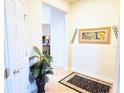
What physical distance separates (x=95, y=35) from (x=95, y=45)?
346 millimetres

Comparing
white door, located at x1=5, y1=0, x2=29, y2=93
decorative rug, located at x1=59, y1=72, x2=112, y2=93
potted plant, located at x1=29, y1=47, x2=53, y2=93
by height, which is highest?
white door, located at x1=5, y1=0, x2=29, y2=93

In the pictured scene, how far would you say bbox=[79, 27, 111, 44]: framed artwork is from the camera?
13.2 ft

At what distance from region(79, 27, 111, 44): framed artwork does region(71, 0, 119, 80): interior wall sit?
0.40 ft

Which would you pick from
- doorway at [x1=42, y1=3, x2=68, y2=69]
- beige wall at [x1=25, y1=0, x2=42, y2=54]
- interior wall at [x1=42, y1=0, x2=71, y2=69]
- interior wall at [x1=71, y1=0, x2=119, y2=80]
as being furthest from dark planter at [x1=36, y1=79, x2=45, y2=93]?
doorway at [x1=42, y1=3, x2=68, y2=69]

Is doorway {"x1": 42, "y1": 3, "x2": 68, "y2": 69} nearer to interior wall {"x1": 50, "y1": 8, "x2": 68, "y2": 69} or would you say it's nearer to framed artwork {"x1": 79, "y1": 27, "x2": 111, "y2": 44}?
interior wall {"x1": 50, "y1": 8, "x2": 68, "y2": 69}

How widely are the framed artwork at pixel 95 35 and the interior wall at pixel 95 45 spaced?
0.12 metres

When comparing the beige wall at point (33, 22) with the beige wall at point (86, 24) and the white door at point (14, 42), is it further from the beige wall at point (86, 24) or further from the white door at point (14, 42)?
the white door at point (14, 42)

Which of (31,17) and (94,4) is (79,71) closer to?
(94,4)

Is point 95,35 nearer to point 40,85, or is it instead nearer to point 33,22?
point 33,22

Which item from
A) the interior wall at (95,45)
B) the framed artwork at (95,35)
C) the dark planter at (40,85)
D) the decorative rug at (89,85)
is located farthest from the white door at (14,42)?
the framed artwork at (95,35)

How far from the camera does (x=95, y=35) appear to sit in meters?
4.36

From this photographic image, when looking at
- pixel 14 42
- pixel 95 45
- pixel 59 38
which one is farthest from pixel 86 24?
pixel 14 42

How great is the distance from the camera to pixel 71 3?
16.7 ft
